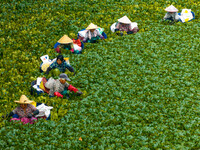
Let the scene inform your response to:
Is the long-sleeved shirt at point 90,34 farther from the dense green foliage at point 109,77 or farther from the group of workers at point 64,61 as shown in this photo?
the dense green foliage at point 109,77

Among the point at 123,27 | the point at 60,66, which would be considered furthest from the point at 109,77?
the point at 123,27

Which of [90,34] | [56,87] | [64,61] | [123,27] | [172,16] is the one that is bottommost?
[56,87]

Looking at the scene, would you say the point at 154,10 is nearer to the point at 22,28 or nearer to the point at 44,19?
the point at 44,19

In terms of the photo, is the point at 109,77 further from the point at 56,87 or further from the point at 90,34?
the point at 90,34

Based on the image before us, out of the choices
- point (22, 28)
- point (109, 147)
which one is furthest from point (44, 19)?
point (109, 147)

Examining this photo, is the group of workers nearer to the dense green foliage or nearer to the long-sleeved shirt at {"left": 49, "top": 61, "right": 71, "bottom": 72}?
the long-sleeved shirt at {"left": 49, "top": 61, "right": 71, "bottom": 72}

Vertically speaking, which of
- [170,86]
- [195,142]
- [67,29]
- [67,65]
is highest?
[67,29]

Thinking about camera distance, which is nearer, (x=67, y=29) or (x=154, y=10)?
(x=67, y=29)

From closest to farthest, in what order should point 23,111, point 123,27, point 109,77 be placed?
point 23,111
point 109,77
point 123,27
